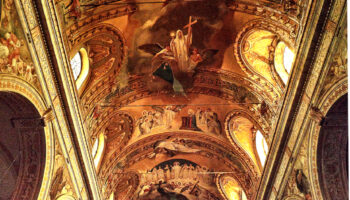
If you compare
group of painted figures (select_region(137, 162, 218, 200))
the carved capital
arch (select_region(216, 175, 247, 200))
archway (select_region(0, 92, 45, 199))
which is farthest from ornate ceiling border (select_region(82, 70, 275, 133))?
group of painted figures (select_region(137, 162, 218, 200))

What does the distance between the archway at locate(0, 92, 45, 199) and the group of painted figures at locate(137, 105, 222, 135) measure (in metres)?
5.84

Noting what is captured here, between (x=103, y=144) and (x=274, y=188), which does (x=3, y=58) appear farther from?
(x=274, y=188)

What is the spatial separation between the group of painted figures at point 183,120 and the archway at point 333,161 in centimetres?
586

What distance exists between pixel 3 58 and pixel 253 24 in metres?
7.46

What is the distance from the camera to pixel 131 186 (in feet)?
58.2

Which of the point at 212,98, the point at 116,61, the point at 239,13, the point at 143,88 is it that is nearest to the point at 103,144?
the point at 143,88

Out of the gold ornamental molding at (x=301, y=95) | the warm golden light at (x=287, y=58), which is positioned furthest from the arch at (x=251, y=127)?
the warm golden light at (x=287, y=58)

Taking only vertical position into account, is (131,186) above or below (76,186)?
above

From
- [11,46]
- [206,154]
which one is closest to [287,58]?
[206,154]

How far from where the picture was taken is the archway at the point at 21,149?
8.96 m

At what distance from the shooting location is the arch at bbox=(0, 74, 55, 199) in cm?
738

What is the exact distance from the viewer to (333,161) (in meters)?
9.41

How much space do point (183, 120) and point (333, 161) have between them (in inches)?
286

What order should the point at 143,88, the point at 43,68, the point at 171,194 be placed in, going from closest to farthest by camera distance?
the point at 43,68
the point at 143,88
the point at 171,194
